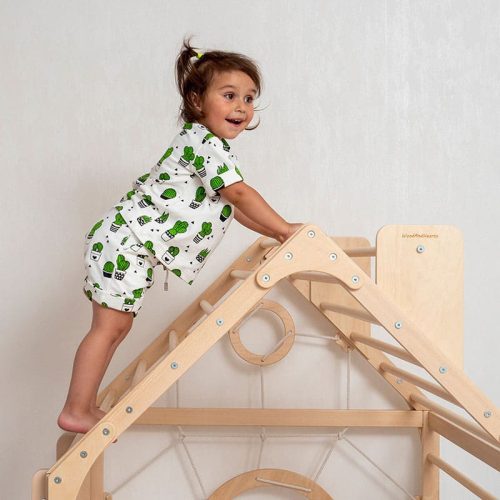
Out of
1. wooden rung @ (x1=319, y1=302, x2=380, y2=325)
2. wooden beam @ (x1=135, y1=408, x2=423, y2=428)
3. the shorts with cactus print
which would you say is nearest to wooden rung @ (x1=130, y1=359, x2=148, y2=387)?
wooden beam @ (x1=135, y1=408, x2=423, y2=428)

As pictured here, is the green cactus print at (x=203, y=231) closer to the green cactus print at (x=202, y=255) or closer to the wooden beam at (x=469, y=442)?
the green cactus print at (x=202, y=255)

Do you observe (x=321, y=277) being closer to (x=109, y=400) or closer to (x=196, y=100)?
(x=196, y=100)

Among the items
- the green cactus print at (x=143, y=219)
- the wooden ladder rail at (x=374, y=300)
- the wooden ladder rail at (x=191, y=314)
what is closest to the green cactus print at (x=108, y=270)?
the green cactus print at (x=143, y=219)

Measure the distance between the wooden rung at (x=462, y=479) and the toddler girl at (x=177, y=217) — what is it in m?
0.73

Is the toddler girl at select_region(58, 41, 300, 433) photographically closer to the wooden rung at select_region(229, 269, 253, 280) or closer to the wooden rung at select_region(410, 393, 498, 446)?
the wooden rung at select_region(229, 269, 253, 280)

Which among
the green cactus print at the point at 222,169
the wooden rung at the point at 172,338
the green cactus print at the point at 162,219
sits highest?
the green cactus print at the point at 222,169

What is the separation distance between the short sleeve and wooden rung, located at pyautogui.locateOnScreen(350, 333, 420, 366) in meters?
0.48

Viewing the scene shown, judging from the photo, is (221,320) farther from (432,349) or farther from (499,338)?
(499,338)

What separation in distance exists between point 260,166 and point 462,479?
1.00 meters

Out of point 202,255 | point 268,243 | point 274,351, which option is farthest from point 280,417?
point 202,255

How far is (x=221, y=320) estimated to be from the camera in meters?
1.40

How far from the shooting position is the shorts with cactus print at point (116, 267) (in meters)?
1.63

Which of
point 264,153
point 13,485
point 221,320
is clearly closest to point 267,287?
point 221,320

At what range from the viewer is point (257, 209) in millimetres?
1570
